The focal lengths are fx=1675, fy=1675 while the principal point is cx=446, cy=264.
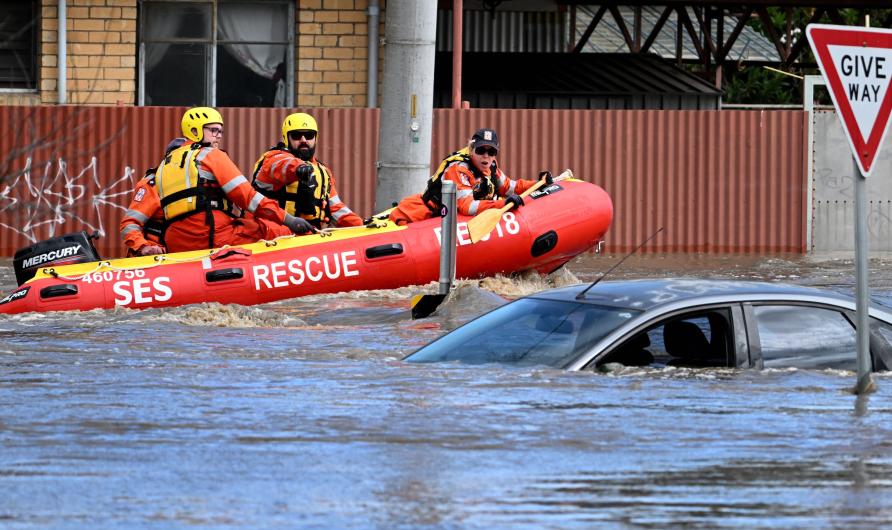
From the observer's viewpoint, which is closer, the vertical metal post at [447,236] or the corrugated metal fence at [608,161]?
the vertical metal post at [447,236]

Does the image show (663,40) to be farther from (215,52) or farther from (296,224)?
(296,224)

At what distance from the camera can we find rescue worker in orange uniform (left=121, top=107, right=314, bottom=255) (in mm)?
13742

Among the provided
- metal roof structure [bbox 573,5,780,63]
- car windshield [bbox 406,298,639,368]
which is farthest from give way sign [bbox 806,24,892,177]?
metal roof structure [bbox 573,5,780,63]

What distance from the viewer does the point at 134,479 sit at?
6.29m

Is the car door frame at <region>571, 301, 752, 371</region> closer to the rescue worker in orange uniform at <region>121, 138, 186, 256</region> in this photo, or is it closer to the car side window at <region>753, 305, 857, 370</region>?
the car side window at <region>753, 305, 857, 370</region>

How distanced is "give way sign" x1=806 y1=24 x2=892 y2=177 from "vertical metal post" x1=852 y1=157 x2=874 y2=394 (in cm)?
13

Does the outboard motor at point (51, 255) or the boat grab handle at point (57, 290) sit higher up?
the outboard motor at point (51, 255)

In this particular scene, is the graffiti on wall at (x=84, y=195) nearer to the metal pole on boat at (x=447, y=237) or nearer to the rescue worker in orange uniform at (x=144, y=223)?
the rescue worker in orange uniform at (x=144, y=223)

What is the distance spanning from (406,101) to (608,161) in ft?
18.1

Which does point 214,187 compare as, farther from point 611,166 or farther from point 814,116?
point 814,116

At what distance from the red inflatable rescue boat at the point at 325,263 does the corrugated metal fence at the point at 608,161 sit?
14.1 feet

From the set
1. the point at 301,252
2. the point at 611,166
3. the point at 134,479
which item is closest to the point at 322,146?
the point at 611,166

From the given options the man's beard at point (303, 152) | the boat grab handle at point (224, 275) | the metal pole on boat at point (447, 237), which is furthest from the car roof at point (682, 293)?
the man's beard at point (303, 152)

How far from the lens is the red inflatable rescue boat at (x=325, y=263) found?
43.1ft
